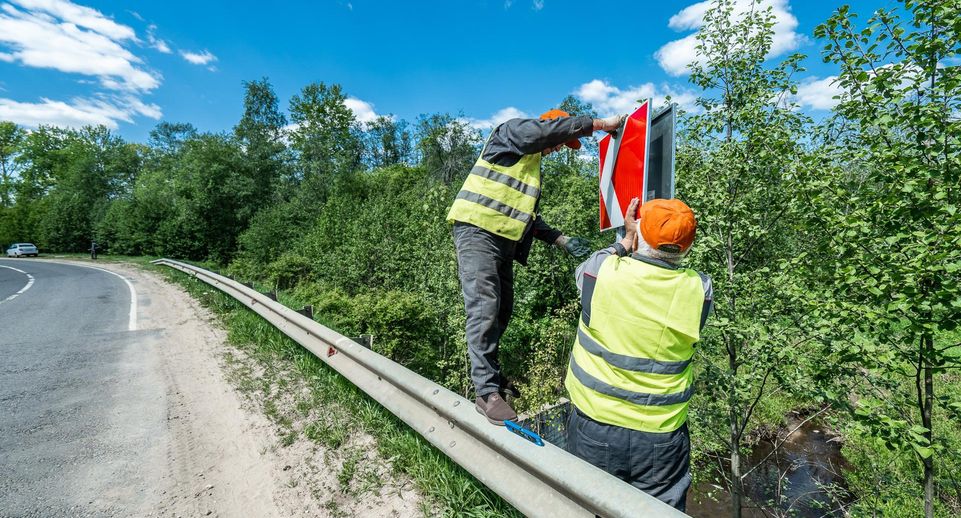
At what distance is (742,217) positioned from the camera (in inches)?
187


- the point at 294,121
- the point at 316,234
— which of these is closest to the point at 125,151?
the point at 294,121

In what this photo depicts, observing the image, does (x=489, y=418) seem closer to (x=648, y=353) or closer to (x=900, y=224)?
(x=648, y=353)

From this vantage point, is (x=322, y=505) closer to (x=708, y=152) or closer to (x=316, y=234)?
(x=708, y=152)

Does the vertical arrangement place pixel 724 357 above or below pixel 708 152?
below

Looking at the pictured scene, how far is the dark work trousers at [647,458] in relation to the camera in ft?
6.62

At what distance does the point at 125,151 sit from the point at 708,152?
68650 mm

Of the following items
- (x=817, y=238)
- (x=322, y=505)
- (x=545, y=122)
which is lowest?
(x=322, y=505)

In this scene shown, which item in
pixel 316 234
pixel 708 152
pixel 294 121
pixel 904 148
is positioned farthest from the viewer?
pixel 294 121

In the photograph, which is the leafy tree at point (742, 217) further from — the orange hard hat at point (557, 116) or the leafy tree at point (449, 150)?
the leafy tree at point (449, 150)

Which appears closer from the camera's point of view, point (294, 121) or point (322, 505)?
point (322, 505)

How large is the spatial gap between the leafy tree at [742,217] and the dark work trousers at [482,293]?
8.53ft

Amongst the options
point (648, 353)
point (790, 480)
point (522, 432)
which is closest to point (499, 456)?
point (522, 432)

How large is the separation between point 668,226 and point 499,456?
1307mm

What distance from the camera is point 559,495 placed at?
1.76m
